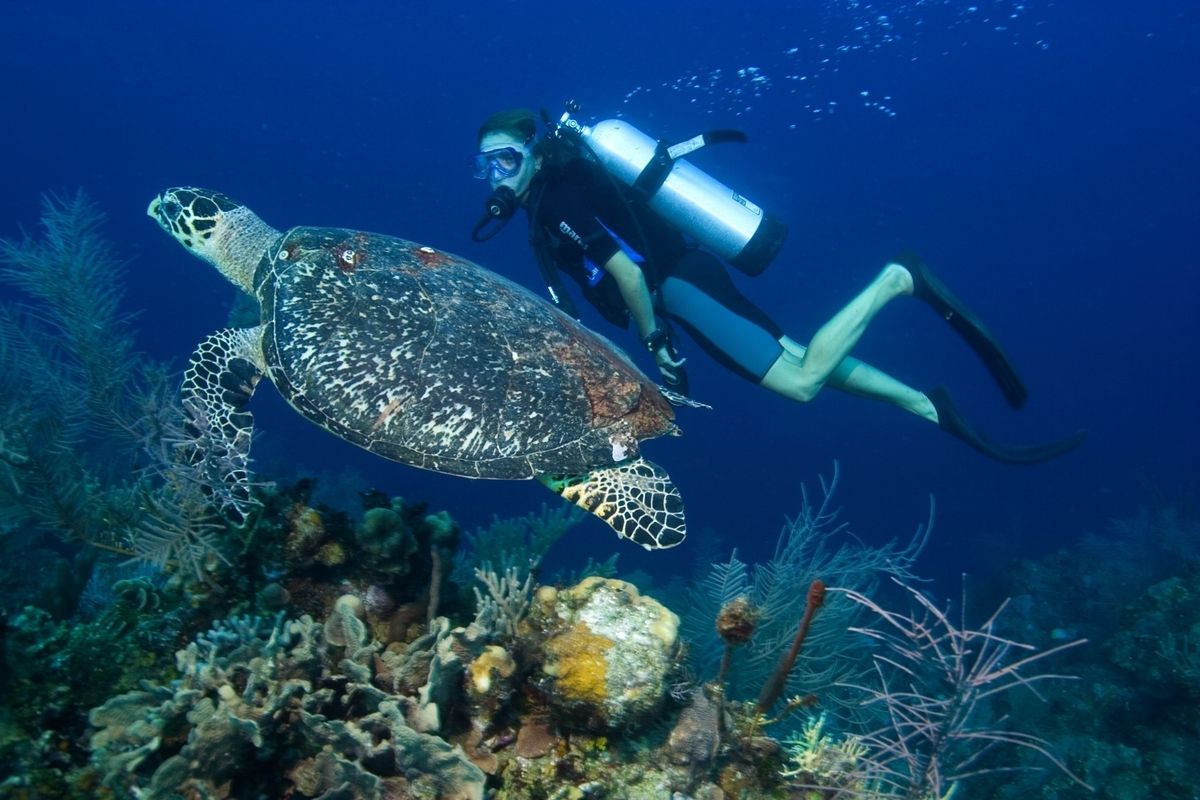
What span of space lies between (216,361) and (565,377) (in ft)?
7.90

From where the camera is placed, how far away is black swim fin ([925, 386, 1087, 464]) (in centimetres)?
615

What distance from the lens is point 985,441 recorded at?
21.2ft

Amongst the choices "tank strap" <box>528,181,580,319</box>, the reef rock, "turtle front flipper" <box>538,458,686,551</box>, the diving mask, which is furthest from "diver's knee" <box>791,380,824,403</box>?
the reef rock

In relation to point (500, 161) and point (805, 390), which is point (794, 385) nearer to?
point (805, 390)

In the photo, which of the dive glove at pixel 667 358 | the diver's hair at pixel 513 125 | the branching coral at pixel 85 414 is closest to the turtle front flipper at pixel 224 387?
the branching coral at pixel 85 414

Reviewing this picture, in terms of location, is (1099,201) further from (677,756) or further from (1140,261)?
(677,756)

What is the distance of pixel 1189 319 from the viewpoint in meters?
63.9

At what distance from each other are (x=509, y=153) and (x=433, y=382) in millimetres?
2764

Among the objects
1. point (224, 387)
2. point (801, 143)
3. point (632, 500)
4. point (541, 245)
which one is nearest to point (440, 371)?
point (632, 500)

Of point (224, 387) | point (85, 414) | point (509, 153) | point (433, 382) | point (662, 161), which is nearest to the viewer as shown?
point (433, 382)

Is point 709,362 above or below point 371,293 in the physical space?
above

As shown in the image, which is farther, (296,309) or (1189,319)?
(1189,319)

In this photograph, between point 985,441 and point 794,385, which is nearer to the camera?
point 794,385

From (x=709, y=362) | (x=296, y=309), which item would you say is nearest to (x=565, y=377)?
(x=296, y=309)
